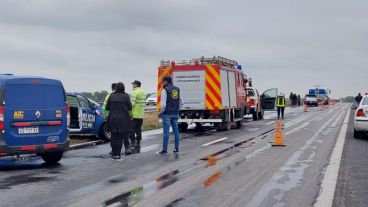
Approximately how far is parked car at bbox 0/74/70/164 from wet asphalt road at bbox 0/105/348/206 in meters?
0.43

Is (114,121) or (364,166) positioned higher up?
(114,121)

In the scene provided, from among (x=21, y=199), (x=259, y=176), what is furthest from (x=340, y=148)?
(x=21, y=199)

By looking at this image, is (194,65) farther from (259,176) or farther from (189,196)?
(189,196)

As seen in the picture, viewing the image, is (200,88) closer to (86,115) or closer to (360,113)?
(86,115)

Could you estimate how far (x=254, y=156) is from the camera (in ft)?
40.8

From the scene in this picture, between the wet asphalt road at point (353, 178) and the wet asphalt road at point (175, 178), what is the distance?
0.38 metres

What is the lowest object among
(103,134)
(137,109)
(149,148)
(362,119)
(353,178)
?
(353,178)

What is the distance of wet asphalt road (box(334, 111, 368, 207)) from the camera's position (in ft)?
23.5

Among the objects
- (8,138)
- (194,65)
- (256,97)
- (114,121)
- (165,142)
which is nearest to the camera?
(8,138)

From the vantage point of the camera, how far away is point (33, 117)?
1098cm

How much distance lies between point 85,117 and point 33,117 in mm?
5916

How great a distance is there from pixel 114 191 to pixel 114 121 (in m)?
4.50

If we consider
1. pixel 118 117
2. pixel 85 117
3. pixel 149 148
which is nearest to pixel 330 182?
pixel 118 117

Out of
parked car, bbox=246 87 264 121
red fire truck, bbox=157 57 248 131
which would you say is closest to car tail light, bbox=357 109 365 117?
red fire truck, bbox=157 57 248 131
